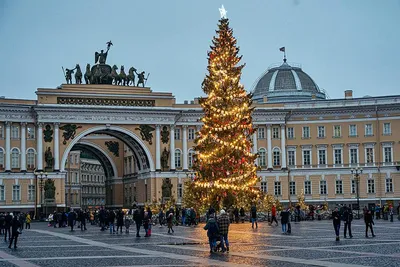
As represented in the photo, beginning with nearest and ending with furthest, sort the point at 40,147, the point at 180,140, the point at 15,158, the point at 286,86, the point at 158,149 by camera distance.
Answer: the point at 40,147, the point at 15,158, the point at 158,149, the point at 180,140, the point at 286,86

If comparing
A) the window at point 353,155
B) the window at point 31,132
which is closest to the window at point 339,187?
the window at point 353,155

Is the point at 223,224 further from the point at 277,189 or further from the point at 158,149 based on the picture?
the point at 277,189

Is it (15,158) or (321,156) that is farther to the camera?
(321,156)

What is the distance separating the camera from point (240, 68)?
169 feet

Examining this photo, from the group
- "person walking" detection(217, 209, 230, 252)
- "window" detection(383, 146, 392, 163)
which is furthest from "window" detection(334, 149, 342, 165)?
"person walking" detection(217, 209, 230, 252)

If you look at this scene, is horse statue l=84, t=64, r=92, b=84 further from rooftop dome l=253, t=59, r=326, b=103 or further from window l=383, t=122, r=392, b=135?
window l=383, t=122, r=392, b=135

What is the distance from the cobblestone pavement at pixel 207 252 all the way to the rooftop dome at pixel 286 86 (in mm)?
59028

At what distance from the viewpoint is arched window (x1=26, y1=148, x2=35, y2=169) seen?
78.1m

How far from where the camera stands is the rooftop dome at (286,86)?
3861 inches

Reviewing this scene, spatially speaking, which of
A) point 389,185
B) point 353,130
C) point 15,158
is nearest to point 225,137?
point 15,158

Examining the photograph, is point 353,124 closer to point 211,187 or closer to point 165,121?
point 165,121

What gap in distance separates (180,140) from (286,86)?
823 inches

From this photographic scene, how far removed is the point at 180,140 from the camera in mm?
84625

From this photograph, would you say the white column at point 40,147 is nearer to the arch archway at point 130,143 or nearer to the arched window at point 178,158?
the arch archway at point 130,143
